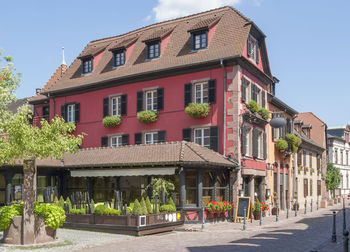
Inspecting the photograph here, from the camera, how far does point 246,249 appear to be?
1295 centimetres

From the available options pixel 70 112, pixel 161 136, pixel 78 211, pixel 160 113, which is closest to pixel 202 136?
pixel 161 136

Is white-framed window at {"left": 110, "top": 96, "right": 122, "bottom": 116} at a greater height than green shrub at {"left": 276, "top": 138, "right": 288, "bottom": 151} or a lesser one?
greater

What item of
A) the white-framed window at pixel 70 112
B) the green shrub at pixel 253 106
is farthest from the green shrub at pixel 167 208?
the white-framed window at pixel 70 112

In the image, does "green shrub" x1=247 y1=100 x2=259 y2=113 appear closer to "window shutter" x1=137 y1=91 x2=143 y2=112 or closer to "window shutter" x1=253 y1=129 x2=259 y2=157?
"window shutter" x1=253 y1=129 x2=259 y2=157

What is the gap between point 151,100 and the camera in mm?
26672

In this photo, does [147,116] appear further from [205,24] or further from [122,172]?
[205,24]

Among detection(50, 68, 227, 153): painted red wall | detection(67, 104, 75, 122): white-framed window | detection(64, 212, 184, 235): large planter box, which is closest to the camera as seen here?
detection(64, 212, 184, 235): large planter box

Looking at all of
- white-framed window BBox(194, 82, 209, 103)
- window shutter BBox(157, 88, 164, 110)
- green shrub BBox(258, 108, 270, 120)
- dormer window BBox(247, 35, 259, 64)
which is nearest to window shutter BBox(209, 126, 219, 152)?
white-framed window BBox(194, 82, 209, 103)

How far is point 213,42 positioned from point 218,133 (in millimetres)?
5312

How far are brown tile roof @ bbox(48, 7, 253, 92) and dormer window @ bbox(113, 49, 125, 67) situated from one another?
0.41 meters

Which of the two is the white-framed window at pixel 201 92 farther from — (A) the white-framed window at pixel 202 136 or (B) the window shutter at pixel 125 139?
(B) the window shutter at pixel 125 139

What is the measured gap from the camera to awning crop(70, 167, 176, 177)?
20.3 metres

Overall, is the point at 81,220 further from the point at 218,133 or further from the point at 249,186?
the point at 249,186

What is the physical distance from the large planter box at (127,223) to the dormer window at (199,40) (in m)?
10.8
